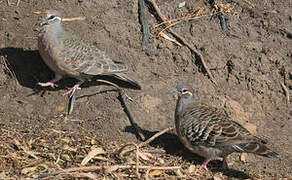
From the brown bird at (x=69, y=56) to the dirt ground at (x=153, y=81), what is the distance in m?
0.26

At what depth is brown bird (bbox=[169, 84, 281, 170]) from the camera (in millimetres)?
5289

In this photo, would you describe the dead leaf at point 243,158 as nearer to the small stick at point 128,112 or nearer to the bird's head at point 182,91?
the bird's head at point 182,91

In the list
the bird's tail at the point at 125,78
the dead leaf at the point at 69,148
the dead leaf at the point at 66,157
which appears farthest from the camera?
the bird's tail at the point at 125,78

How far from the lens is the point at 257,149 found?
16.9 ft

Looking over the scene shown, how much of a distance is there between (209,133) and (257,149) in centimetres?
60

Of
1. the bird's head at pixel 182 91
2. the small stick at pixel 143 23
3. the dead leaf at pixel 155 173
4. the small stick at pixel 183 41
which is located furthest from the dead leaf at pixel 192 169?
the small stick at pixel 143 23

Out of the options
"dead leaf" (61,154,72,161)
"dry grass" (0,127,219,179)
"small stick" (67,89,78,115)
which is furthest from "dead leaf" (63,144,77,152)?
"small stick" (67,89,78,115)

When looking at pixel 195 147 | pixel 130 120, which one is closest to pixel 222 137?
pixel 195 147

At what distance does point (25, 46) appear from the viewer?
6484 millimetres

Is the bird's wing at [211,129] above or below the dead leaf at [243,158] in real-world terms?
above

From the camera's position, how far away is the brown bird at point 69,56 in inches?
238

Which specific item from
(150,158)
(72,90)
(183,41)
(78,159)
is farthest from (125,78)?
(78,159)

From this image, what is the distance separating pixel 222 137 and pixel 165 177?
0.83m

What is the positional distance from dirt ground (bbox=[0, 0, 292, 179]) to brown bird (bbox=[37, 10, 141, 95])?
0.26m
